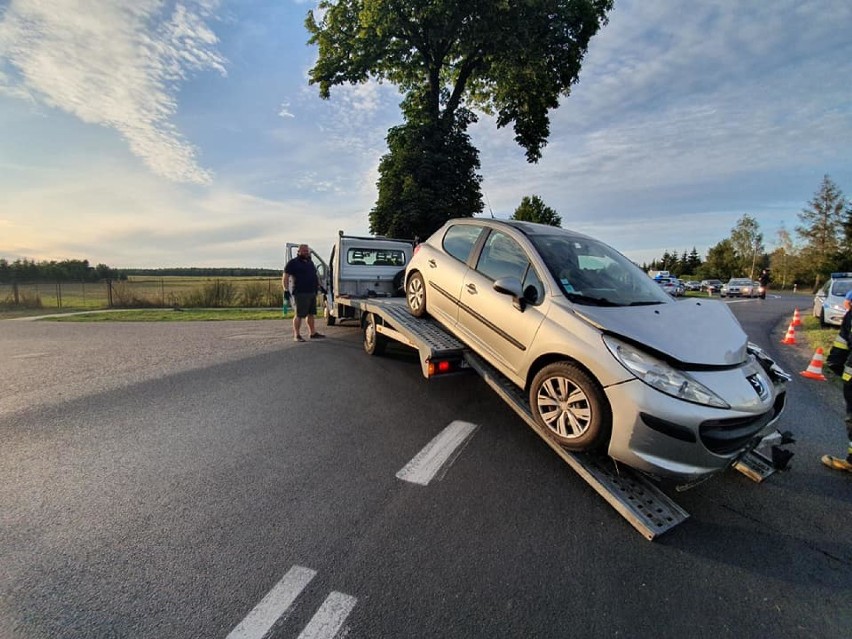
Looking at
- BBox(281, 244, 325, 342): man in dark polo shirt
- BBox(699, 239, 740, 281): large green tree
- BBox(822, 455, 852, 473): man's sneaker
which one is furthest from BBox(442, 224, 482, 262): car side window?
BBox(699, 239, 740, 281): large green tree

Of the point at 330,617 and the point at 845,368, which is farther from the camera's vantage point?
the point at 845,368

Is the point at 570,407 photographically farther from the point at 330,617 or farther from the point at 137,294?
the point at 137,294

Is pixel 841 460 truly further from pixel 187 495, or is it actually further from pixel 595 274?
pixel 187 495

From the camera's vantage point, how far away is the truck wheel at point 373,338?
21.0ft

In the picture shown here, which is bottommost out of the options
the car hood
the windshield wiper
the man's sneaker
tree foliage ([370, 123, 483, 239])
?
the man's sneaker

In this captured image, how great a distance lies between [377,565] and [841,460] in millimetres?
3866

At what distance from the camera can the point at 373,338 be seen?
6516 millimetres

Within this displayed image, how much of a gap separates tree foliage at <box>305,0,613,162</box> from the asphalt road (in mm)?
14401

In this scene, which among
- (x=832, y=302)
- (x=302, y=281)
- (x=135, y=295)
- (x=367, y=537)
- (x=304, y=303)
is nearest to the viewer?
(x=367, y=537)

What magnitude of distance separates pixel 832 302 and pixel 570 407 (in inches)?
513

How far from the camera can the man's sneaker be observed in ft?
10.5

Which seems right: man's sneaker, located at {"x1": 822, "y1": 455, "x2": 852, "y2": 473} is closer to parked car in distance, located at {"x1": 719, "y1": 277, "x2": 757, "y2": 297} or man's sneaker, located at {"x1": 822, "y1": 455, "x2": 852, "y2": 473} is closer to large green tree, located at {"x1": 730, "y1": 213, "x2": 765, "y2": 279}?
parked car in distance, located at {"x1": 719, "y1": 277, "x2": 757, "y2": 297}

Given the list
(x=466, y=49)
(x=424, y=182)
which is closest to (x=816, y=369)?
(x=424, y=182)

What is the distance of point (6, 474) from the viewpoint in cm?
303
